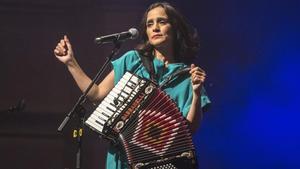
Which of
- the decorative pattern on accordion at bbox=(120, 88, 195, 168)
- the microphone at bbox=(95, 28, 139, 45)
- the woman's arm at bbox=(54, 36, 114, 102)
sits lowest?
the decorative pattern on accordion at bbox=(120, 88, 195, 168)

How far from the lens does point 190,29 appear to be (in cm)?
281

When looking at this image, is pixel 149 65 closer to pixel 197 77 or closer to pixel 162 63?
pixel 162 63

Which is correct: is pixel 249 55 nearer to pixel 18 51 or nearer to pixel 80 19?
pixel 80 19

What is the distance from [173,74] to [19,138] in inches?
83.3

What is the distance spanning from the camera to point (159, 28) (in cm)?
266

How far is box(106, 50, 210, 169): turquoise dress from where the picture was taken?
7.69 ft

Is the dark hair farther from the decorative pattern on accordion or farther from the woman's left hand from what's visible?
the decorative pattern on accordion

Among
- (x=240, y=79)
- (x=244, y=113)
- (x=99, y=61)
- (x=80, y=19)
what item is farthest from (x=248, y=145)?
(x=80, y=19)

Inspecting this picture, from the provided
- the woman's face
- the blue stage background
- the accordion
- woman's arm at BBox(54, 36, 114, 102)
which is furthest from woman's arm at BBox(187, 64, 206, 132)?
the blue stage background

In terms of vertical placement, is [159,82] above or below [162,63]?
below

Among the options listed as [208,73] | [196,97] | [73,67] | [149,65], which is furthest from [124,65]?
[208,73]

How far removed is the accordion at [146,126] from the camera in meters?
2.20

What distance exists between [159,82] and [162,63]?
0.15 metres

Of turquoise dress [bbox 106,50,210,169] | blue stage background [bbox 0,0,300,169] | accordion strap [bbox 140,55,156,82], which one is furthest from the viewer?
blue stage background [bbox 0,0,300,169]
